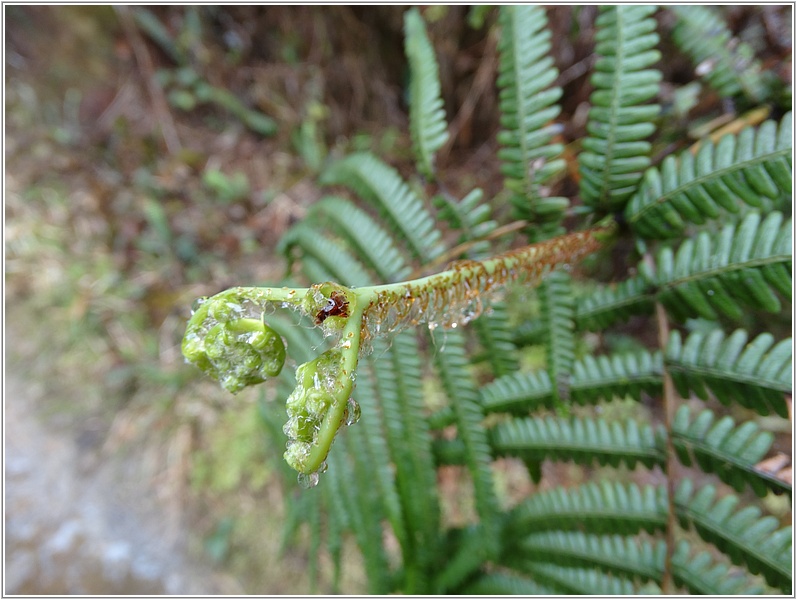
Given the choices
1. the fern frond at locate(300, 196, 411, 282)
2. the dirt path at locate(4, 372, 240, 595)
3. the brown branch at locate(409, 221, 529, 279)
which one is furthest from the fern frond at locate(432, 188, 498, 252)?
the dirt path at locate(4, 372, 240, 595)

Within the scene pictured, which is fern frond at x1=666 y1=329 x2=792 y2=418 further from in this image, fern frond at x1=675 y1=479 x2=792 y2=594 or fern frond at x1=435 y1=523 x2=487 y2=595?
fern frond at x1=435 y1=523 x2=487 y2=595

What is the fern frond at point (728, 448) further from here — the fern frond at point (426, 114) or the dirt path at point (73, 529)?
the dirt path at point (73, 529)

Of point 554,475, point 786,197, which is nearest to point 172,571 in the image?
point 554,475

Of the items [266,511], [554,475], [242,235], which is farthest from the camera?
[242,235]

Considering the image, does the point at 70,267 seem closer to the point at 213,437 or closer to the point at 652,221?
the point at 213,437

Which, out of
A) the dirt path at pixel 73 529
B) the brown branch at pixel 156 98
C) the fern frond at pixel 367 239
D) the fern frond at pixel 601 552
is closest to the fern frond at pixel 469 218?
the fern frond at pixel 367 239

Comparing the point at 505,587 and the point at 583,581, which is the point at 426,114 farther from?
the point at 505,587

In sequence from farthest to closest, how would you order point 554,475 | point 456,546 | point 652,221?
1. point 554,475
2. point 456,546
3. point 652,221
